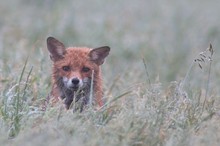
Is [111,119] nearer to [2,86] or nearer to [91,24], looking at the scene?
[2,86]

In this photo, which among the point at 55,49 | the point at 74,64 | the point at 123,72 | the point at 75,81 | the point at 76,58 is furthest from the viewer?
the point at 123,72

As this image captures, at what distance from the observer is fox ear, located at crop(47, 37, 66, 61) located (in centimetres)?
812

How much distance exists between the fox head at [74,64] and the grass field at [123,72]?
26 centimetres

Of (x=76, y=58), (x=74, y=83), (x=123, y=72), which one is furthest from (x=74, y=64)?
(x=123, y=72)

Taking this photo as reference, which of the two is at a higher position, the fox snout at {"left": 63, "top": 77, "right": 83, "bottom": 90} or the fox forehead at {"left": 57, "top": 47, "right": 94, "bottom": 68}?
the fox forehead at {"left": 57, "top": 47, "right": 94, "bottom": 68}

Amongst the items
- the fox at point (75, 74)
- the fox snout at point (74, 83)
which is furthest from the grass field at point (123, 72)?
the fox snout at point (74, 83)

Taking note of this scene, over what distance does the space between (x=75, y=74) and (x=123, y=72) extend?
2773 millimetres

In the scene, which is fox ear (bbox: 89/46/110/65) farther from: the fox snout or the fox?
the fox snout

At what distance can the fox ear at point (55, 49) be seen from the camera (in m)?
8.12

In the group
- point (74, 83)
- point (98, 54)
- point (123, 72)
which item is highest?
point (123, 72)

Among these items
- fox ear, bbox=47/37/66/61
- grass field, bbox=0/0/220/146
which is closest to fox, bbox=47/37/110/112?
fox ear, bbox=47/37/66/61

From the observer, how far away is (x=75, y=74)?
7.79m

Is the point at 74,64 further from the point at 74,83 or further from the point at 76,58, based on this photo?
the point at 74,83

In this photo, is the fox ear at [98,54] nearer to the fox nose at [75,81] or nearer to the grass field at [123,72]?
the grass field at [123,72]
